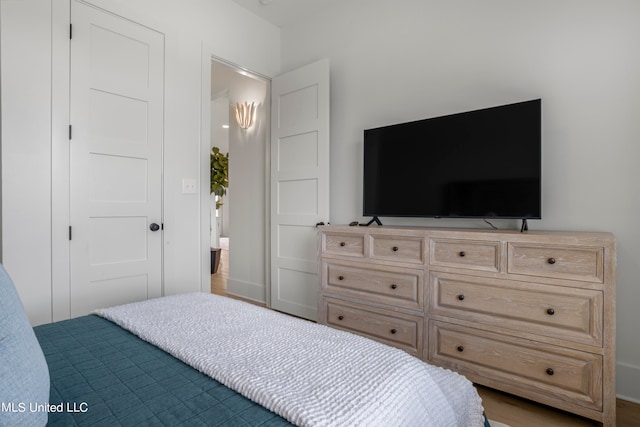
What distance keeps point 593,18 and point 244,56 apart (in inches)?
107

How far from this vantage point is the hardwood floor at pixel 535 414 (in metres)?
1.66

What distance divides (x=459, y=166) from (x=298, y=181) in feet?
4.97

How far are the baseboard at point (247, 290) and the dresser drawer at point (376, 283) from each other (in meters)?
1.41

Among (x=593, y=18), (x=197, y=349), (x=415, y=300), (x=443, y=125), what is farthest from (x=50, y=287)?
(x=593, y=18)

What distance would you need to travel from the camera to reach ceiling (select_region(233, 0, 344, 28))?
3.17 metres

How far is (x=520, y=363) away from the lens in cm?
176

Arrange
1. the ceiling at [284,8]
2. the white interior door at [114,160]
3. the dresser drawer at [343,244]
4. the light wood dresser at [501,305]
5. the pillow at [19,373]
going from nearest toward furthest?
Answer: 1. the pillow at [19,373]
2. the light wood dresser at [501,305]
3. the white interior door at [114,160]
4. the dresser drawer at [343,244]
5. the ceiling at [284,8]

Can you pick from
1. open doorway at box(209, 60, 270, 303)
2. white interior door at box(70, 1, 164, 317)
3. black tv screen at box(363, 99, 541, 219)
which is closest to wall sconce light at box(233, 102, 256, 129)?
open doorway at box(209, 60, 270, 303)

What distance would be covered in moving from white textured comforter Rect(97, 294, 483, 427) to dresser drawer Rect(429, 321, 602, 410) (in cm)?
87

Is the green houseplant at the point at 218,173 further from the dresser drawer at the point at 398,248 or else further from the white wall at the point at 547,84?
the dresser drawer at the point at 398,248

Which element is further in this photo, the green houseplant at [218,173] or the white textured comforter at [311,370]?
the green houseplant at [218,173]

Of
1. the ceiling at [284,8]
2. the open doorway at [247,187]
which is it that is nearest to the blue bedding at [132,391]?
the open doorway at [247,187]

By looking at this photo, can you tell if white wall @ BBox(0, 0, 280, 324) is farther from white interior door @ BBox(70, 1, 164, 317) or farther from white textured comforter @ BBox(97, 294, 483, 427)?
white textured comforter @ BBox(97, 294, 483, 427)

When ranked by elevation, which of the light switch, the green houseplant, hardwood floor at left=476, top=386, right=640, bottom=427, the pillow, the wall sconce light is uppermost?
the wall sconce light
